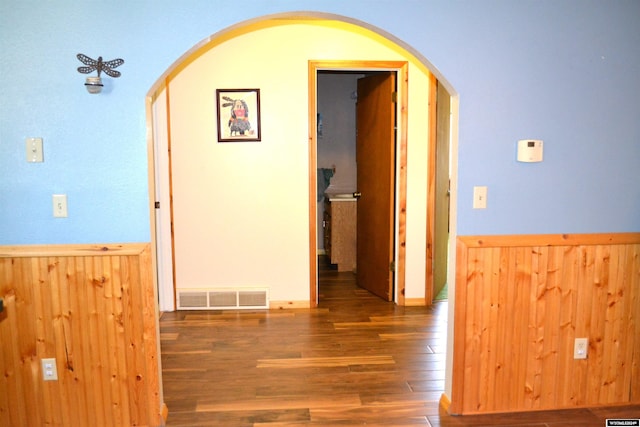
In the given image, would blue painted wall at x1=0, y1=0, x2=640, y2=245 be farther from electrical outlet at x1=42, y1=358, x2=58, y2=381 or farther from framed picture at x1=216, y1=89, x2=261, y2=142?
framed picture at x1=216, y1=89, x2=261, y2=142

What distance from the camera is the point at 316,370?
3.08m

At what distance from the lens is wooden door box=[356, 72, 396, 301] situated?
441 centimetres

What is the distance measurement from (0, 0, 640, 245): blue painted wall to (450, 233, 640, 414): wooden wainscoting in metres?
0.12

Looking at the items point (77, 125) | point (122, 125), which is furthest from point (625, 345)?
point (77, 125)

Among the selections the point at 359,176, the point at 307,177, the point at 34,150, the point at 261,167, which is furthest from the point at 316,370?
the point at 359,176

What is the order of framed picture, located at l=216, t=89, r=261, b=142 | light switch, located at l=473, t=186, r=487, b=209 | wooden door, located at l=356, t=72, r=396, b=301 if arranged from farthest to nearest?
wooden door, located at l=356, t=72, r=396, b=301 → framed picture, located at l=216, t=89, r=261, b=142 → light switch, located at l=473, t=186, r=487, b=209

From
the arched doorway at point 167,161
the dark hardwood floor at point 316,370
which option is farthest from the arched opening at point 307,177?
the dark hardwood floor at point 316,370

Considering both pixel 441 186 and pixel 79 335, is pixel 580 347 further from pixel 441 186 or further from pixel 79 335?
pixel 79 335

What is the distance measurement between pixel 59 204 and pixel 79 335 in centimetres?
66

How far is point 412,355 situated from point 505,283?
1.05m

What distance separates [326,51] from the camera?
4180 millimetres

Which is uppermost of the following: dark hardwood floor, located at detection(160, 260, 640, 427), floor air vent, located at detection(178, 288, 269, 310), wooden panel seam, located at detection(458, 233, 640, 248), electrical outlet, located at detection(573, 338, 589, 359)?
wooden panel seam, located at detection(458, 233, 640, 248)

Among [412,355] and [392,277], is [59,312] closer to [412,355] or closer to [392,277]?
[412,355]

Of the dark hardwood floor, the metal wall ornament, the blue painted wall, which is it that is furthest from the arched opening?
the metal wall ornament
